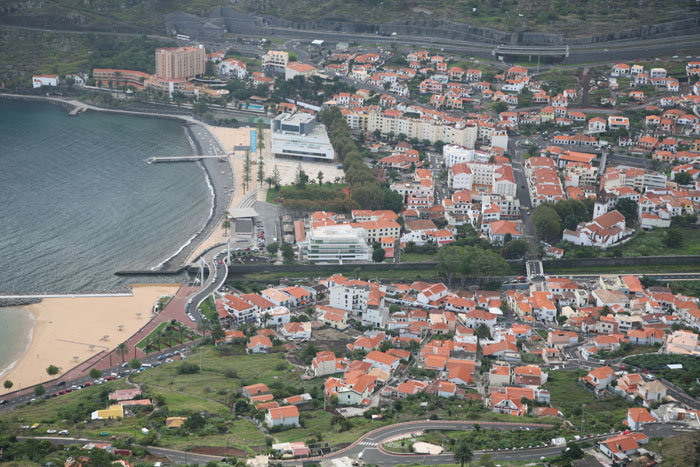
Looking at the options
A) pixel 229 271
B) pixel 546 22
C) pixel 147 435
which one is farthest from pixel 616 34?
pixel 147 435

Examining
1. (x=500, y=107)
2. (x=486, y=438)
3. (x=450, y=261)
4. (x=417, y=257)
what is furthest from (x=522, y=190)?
(x=486, y=438)

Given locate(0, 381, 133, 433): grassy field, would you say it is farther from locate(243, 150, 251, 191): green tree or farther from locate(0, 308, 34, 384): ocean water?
locate(243, 150, 251, 191): green tree

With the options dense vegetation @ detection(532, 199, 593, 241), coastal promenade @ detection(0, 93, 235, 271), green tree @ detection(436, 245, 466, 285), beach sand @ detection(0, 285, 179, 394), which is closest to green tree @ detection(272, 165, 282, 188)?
coastal promenade @ detection(0, 93, 235, 271)

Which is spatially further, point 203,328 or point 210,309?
point 210,309

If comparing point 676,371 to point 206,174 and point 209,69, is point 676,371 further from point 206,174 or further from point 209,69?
point 209,69

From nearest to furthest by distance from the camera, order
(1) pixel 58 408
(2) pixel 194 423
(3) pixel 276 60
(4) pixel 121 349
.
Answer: (2) pixel 194 423
(1) pixel 58 408
(4) pixel 121 349
(3) pixel 276 60
